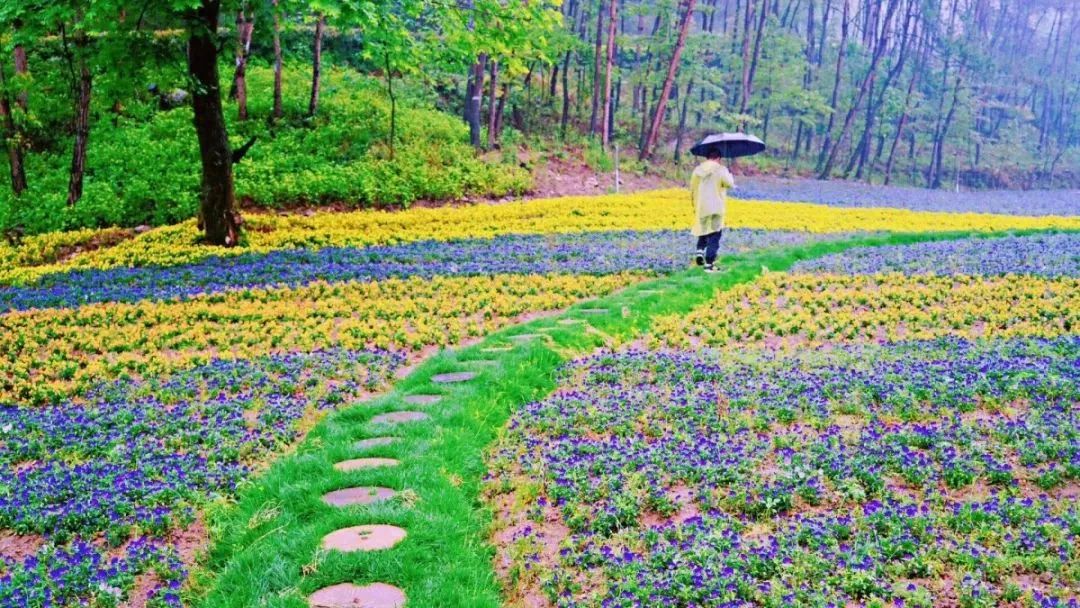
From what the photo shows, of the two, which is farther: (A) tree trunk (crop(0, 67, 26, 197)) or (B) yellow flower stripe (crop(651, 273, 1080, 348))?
(A) tree trunk (crop(0, 67, 26, 197))

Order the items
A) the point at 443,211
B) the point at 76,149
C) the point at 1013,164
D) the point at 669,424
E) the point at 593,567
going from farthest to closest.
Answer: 1. the point at 1013,164
2. the point at 443,211
3. the point at 76,149
4. the point at 669,424
5. the point at 593,567

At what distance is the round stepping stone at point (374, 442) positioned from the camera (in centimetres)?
554

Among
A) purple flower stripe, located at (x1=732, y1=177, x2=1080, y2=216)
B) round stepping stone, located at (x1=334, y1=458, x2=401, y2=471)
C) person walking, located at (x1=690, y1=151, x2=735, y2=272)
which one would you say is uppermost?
purple flower stripe, located at (x1=732, y1=177, x2=1080, y2=216)

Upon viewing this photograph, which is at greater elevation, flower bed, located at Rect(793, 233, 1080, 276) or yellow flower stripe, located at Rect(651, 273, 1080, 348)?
flower bed, located at Rect(793, 233, 1080, 276)

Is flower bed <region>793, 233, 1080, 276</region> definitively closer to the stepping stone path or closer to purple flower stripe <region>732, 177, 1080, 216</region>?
the stepping stone path

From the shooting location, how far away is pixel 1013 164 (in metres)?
58.3

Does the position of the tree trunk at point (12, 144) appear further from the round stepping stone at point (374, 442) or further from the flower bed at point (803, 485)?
the flower bed at point (803, 485)

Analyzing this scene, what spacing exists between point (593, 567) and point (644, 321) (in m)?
5.94

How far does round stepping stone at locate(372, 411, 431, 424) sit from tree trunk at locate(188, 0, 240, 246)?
915cm

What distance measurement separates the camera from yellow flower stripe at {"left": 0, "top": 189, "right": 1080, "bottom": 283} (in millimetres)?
14555

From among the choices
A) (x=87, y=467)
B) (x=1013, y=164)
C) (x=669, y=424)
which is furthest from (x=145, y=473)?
(x=1013, y=164)

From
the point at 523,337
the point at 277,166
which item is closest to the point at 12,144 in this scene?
the point at 277,166

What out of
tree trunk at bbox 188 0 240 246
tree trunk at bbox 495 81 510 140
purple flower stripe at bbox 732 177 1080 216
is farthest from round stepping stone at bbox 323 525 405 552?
purple flower stripe at bbox 732 177 1080 216

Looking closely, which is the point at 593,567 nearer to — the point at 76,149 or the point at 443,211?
the point at 443,211
